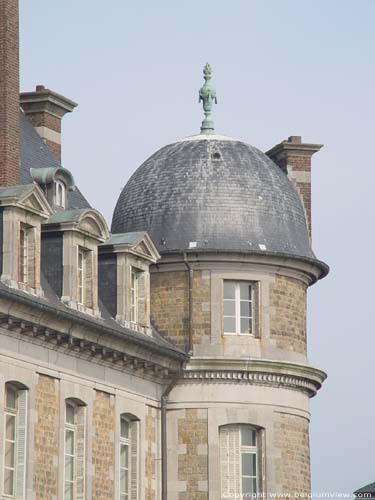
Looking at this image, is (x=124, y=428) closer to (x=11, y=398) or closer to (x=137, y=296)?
(x=137, y=296)

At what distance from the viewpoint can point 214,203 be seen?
4675 centimetres

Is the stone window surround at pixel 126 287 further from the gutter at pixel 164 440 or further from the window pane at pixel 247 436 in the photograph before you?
the window pane at pixel 247 436

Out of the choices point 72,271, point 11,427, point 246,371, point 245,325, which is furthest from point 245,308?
point 11,427

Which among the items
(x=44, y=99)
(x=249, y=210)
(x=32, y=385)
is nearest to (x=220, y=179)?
(x=249, y=210)

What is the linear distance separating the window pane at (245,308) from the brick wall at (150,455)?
2973mm

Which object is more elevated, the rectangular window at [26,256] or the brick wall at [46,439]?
the rectangular window at [26,256]

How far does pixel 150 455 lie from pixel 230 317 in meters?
3.54

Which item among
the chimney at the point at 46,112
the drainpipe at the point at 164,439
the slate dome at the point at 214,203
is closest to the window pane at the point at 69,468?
the drainpipe at the point at 164,439

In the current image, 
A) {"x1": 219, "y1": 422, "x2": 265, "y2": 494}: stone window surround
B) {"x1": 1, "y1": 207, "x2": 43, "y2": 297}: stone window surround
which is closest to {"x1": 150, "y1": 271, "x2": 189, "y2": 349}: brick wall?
{"x1": 219, "y1": 422, "x2": 265, "y2": 494}: stone window surround

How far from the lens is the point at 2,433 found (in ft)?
128

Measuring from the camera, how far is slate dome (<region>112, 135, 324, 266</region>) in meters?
46.5

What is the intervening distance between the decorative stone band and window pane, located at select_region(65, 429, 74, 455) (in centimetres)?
461

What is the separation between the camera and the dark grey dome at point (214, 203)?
153ft

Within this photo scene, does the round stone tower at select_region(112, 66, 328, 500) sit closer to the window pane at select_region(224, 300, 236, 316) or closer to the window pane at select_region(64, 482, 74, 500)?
the window pane at select_region(224, 300, 236, 316)
